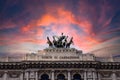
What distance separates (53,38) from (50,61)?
5704mm

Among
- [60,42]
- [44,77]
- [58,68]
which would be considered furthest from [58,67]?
[60,42]

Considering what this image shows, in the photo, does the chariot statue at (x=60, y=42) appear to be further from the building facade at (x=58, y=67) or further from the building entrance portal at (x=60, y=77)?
the building entrance portal at (x=60, y=77)

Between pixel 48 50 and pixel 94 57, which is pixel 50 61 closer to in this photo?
pixel 48 50

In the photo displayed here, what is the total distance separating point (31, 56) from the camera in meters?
79.7

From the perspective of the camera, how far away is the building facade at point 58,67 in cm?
7894

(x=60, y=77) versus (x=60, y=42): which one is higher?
(x=60, y=42)

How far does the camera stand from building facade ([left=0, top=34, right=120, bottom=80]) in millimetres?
78938

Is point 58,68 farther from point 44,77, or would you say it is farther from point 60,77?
point 44,77

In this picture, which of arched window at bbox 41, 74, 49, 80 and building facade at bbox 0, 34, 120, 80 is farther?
arched window at bbox 41, 74, 49, 80

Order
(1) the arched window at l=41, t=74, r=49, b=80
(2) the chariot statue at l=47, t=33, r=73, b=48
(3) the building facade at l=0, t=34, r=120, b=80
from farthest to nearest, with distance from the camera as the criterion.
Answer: (2) the chariot statue at l=47, t=33, r=73, b=48 → (1) the arched window at l=41, t=74, r=49, b=80 → (3) the building facade at l=0, t=34, r=120, b=80

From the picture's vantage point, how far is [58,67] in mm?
79188

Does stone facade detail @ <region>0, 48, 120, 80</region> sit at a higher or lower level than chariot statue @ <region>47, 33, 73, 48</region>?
lower

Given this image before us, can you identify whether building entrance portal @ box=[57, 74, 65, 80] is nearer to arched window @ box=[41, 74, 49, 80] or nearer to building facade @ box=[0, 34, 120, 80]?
building facade @ box=[0, 34, 120, 80]

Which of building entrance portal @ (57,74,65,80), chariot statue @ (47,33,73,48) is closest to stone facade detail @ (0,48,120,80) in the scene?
building entrance portal @ (57,74,65,80)
